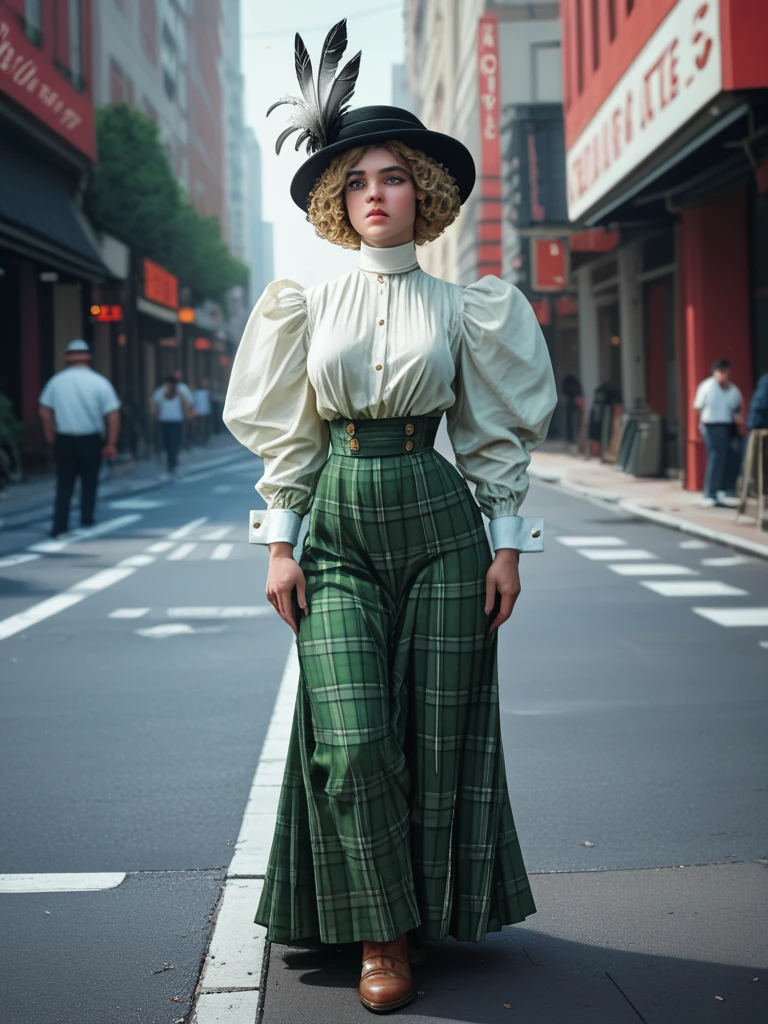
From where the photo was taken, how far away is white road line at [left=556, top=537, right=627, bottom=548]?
14437mm

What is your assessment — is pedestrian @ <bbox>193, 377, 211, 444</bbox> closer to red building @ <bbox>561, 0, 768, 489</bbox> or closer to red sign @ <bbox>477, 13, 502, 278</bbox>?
red sign @ <bbox>477, 13, 502, 278</bbox>

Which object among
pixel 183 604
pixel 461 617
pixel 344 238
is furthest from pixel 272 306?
pixel 183 604

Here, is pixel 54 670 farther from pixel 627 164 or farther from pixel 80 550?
pixel 627 164

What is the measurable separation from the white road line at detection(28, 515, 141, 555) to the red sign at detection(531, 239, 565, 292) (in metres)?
20.1

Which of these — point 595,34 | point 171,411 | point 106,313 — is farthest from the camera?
point 106,313

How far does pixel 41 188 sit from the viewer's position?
86.8ft

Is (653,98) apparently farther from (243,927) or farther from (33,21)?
(243,927)

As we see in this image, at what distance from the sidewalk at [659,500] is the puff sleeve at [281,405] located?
32.5ft

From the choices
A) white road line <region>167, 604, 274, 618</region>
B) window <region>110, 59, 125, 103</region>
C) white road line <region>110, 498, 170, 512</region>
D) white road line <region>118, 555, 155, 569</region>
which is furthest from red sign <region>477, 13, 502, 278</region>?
white road line <region>167, 604, 274, 618</region>

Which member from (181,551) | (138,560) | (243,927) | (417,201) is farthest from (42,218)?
(243,927)

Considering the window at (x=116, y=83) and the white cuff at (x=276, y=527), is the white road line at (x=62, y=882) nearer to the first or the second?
the white cuff at (x=276, y=527)

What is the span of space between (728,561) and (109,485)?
1470cm

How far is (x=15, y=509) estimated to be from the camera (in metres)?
19.0

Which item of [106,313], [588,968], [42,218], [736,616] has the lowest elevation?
[588,968]
